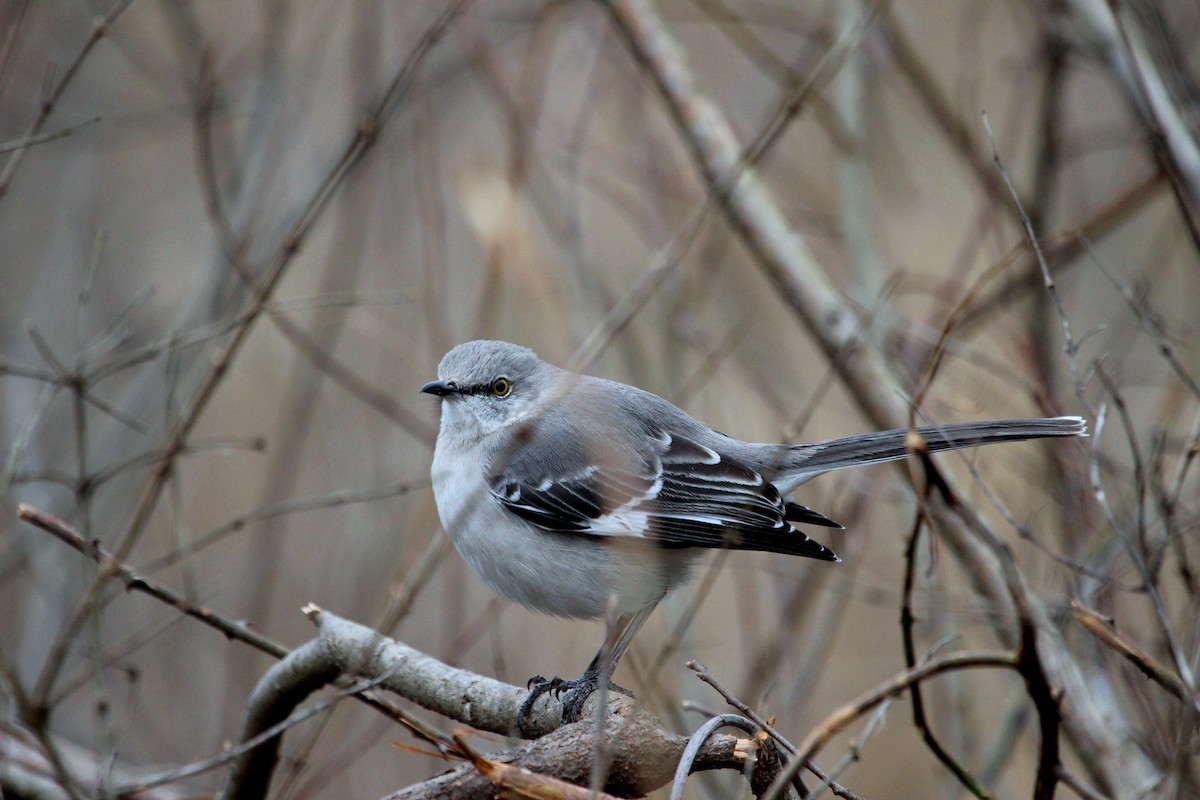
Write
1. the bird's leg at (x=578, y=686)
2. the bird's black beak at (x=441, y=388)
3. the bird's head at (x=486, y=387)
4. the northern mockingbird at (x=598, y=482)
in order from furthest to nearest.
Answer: the bird's head at (x=486, y=387)
the bird's black beak at (x=441, y=388)
the northern mockingbird at (x=598, y=482)
the bird's leg at (x=578, y=686)

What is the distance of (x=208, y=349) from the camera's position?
568cm

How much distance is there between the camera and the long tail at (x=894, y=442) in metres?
3.21

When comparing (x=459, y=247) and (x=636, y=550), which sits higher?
(x=459, y=247)

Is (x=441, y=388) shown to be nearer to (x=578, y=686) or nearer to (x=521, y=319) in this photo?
(x=578, y=686)

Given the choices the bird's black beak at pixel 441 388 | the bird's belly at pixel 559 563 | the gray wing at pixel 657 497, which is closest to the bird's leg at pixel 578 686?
the bird's belly at pixel 559 563

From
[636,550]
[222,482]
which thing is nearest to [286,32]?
[222,482]

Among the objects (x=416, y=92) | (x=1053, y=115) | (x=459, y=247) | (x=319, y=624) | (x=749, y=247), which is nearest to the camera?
(x=319, y=624)

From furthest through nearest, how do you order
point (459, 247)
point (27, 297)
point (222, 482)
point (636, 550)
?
1. point (459, 247)
2. point (222, 482)
3. point (27, 297)
4. point (636, 550)

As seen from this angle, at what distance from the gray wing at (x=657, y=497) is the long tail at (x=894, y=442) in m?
0.14

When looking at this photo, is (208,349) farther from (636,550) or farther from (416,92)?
(636,550)

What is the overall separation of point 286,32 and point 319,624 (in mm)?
3951

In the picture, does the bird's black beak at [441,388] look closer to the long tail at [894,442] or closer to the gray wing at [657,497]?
the gray wing at [657,497]

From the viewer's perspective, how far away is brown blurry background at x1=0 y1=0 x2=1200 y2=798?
383 centimetres

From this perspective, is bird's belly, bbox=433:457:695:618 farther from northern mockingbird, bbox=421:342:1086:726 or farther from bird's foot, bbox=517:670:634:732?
bird's foot, bbox=517:670:634:732
